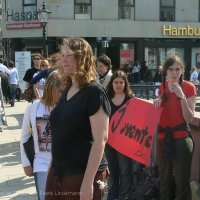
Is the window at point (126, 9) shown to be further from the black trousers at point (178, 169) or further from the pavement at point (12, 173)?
the black trousers at point (178, 169)

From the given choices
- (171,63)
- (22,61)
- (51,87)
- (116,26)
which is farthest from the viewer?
(116,26)

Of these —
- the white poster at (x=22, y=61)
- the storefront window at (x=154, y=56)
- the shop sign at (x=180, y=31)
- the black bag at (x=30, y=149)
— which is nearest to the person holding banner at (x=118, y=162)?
the black bag at (x=30, y=149)

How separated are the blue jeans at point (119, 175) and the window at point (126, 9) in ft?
81.7

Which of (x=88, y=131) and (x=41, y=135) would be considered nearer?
(x=88, y=131)

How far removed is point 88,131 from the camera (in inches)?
109

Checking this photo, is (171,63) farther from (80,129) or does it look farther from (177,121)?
(80,129)

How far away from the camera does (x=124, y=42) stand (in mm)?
29969

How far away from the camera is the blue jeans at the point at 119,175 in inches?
205

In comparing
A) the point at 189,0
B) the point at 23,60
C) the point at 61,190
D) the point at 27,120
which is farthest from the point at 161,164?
the point at 189,0

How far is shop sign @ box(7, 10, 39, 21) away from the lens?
27547mm

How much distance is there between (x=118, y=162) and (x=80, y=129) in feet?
8.47

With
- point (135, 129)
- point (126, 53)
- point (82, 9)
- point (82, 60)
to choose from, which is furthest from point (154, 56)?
point (82, 60)

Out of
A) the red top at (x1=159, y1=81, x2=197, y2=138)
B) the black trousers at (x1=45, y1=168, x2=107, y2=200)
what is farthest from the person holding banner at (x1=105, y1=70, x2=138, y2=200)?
the black trousers at (x1=45, y1=168, x2=107, y2=200)

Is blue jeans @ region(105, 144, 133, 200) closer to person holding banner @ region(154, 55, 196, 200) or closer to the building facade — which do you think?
person holding banner @ region(154, 55, 196, 200)
